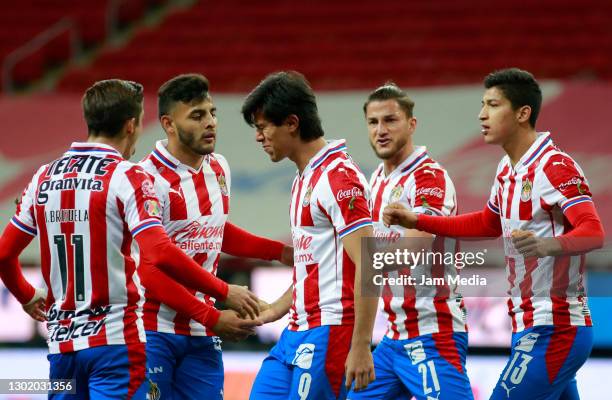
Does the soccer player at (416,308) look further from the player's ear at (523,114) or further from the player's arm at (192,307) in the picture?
the player's arm at (192,307)

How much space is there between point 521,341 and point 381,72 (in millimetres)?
8072

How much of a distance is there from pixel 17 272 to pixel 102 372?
764 millimetres

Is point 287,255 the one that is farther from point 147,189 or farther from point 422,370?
point 147,189

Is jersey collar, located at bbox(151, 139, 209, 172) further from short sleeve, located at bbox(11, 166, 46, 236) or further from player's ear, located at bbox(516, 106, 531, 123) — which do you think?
player's ear, located at bbox(516, 106, 531, 123)

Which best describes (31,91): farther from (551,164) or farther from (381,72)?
(551,164)

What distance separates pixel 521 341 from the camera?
4.71m

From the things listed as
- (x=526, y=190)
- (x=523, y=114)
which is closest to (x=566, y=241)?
(x=526, y=190)

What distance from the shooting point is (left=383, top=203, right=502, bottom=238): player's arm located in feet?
15.8

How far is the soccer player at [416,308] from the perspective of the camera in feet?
16.2

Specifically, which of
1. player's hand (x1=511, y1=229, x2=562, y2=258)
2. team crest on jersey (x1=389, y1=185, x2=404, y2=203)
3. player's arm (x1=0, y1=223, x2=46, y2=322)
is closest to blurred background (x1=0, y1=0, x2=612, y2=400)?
team crest on jersey (x1=389, y1=185, x2=404, y2=203)

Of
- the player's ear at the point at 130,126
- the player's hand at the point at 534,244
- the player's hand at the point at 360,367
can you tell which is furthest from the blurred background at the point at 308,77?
the player's ear at the point at 130,126

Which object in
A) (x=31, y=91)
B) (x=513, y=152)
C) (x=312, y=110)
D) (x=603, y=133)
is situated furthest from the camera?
(x=31, y=91)

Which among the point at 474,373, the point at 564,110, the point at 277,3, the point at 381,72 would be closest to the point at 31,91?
the point at 277,3

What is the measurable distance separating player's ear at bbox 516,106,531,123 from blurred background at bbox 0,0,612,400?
2.87 metres
